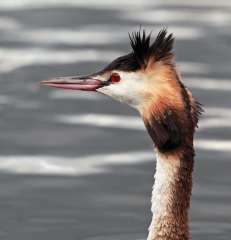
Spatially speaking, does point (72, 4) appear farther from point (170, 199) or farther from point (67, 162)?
point (170, 199)

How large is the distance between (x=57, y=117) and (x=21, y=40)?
190cm

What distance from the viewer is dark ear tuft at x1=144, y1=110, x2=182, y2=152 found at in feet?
33.4

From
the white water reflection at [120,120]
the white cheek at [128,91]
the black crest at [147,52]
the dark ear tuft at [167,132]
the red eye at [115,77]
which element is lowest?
the dark ear tuft at [167,132]

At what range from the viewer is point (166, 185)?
1041cm

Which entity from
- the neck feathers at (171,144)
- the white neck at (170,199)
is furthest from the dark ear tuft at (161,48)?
the white neck at (170,199)

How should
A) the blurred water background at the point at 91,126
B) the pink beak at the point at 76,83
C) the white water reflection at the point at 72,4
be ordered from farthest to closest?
the white water reflection at the point at 72,4 → the blurred water background at the point at 91,126 → the pink beak at the point at 76,83

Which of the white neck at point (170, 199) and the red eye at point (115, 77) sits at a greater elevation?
the red eye at point (115, 77)

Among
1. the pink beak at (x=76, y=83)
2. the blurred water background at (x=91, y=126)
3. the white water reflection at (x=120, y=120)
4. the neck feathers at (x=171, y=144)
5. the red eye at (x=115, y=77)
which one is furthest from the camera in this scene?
the white water reflection at (x=120, y=120)

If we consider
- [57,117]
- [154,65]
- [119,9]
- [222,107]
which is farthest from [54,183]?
[119,9]

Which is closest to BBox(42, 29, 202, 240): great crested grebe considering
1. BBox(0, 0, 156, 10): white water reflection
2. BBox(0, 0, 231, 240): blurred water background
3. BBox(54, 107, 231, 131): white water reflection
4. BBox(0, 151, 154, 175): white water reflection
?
BBox(0, 0, 231, 240): blurred water background

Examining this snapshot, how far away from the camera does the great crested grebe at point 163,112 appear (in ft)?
33.4

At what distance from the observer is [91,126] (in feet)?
46.7

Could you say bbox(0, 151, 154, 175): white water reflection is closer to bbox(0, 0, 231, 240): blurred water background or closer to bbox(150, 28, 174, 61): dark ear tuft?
bbox(0, 0, 231, 240): blurred water background

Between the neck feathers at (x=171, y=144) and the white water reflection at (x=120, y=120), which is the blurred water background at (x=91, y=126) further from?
the neck feathers at (x=171, y=144)
